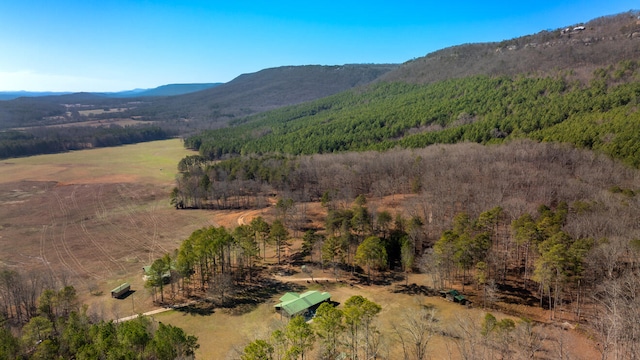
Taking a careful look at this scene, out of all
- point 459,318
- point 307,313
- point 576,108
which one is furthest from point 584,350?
point 576,108

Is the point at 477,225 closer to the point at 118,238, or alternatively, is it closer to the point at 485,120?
the point at 118,238

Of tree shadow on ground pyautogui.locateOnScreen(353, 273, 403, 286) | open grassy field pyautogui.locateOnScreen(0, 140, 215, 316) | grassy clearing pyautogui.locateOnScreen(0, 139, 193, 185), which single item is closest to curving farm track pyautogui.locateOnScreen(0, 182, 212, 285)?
open grassy field pyautogui.locateOnScreen(0, 140, 215, 316)

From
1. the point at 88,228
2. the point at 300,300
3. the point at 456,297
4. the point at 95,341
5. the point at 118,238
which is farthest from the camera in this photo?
the point at 88,228

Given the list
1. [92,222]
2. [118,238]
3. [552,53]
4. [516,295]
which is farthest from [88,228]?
[552,53]

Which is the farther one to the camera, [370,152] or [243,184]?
[370,152]

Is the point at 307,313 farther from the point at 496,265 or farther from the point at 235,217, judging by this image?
the point at 235,217

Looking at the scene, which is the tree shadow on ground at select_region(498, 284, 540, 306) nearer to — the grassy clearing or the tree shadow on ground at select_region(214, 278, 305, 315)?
the tree shadow on ground at select_region(214, 278, 305, 315)
